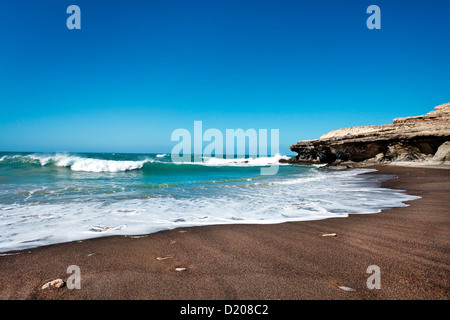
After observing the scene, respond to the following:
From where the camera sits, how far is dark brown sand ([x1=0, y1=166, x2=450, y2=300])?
6.05 feet

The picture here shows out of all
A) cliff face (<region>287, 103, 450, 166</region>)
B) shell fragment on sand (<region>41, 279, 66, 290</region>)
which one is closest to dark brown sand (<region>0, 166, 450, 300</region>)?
shell fragment on sand (<region>41, 279, 66, 290</region>)

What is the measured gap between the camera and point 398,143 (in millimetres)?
22484

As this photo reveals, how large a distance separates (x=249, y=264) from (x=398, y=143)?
1025 inches

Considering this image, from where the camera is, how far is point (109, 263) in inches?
96.2

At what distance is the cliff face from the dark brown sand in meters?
20.5

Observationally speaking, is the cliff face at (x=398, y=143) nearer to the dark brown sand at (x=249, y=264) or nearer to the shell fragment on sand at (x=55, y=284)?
the dark brown sand at (x=249, y=264)

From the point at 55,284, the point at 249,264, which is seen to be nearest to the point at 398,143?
the point at 249,264

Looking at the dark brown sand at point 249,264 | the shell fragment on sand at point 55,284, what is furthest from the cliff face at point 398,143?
the shell fragment on sand at point 55,284

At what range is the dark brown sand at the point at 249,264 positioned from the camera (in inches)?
72.6

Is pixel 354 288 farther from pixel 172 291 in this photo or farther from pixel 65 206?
pixel 65 206

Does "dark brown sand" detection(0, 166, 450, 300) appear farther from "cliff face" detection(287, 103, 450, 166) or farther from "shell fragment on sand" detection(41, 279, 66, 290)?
"cliff face" detection(287, 103, 450, 166)
